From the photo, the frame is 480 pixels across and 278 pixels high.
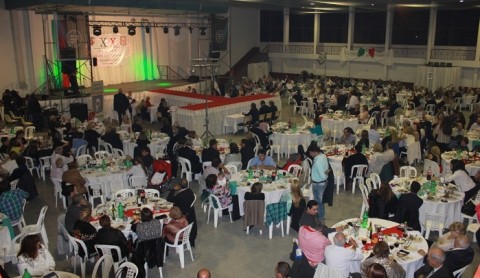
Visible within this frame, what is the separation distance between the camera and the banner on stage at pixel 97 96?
17.8 meters

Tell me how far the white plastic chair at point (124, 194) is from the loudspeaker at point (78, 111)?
9624mm

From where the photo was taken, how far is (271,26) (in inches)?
1240

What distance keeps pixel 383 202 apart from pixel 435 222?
1183mm

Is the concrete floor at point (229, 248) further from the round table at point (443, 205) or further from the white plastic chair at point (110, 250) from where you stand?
the white plastic chair at point (110, 250)

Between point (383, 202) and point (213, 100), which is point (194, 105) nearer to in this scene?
point (213, 100)

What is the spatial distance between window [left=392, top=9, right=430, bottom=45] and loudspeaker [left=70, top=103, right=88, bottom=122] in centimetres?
1759

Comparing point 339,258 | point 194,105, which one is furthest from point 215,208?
point 194,105

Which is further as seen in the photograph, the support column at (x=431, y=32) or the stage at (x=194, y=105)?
the support column at (x=431, y=32)

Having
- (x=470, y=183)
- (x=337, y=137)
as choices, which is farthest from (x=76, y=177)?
(x=337, y=137)

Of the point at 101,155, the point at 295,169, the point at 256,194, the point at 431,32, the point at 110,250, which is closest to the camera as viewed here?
the point at 110,250

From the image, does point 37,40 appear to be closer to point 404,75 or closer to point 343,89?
point 343,89

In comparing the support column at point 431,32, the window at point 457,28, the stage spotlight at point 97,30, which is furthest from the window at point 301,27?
the stage spotlight at point 97,30

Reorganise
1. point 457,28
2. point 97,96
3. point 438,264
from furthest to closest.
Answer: point 457,28
point 97,96
point 438,264

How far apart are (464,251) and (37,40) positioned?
67.2 ft
